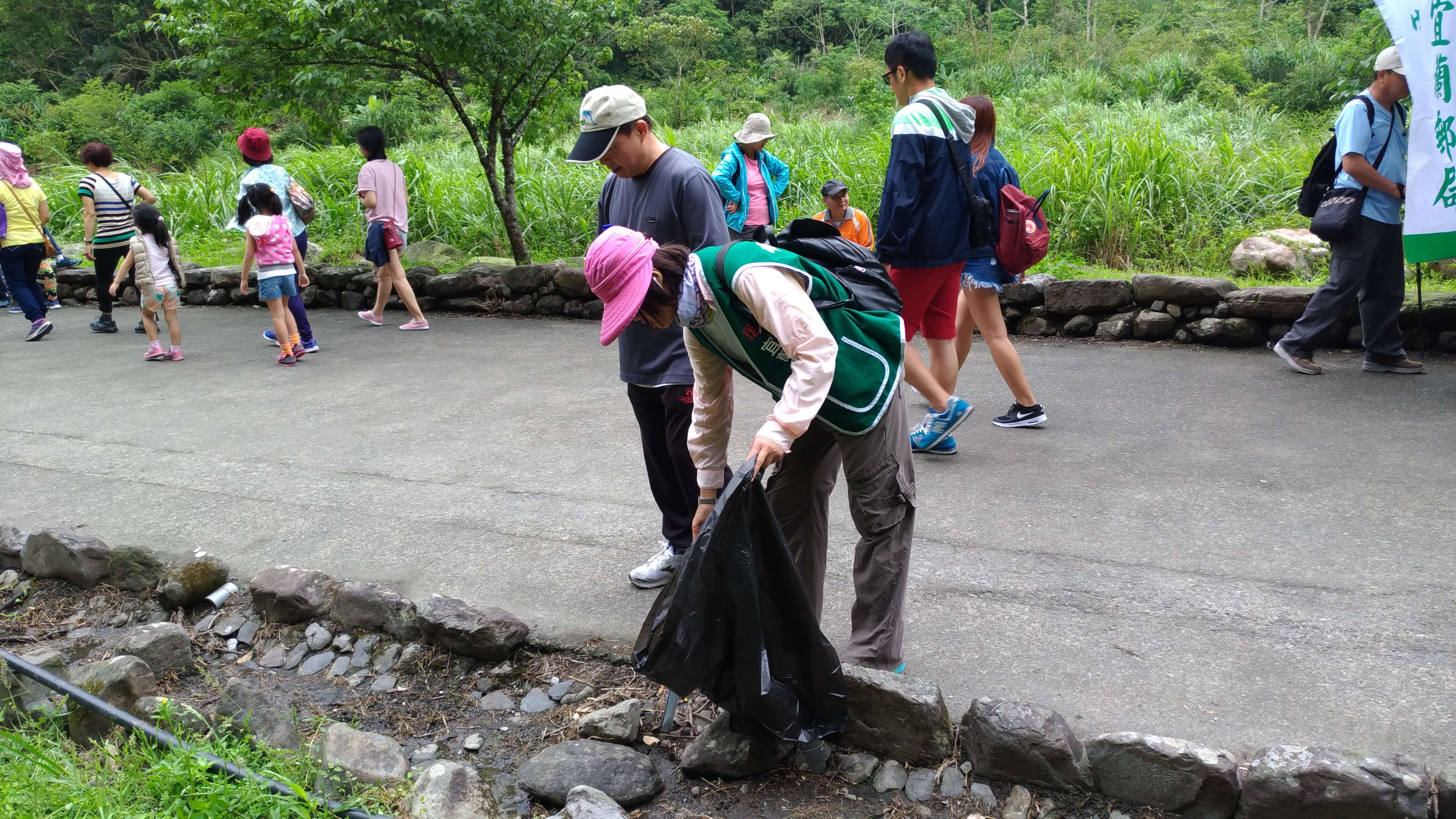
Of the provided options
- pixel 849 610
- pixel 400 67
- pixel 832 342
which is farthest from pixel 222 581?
pixel 400 67

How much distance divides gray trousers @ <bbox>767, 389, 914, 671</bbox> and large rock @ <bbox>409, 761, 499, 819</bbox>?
3.33 ft

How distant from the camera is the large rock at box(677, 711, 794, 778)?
2.72 metres

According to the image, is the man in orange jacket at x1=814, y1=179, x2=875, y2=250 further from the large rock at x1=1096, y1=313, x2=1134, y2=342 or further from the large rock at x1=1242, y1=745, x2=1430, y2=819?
the large rock at x1=1242, y1=745, x2=1430, y2=819

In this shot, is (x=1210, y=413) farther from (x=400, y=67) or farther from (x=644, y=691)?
(x=400, y=67)

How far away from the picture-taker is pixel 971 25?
78.9ft

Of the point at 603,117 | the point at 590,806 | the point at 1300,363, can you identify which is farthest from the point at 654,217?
the point at 1300,363

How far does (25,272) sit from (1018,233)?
9922 mm

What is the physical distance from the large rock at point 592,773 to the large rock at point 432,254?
8941 mm

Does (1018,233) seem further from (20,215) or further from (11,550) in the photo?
(20,215)

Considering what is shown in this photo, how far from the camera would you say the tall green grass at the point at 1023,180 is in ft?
28.8

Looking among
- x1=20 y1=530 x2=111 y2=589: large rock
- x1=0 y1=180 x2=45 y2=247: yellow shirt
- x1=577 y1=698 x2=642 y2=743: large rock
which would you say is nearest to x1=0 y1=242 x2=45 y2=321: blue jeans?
x1=0 y1=180 x2=45 y2=247: yellow shirt

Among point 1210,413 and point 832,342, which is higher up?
point 832,342

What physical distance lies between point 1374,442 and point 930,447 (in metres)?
2.12

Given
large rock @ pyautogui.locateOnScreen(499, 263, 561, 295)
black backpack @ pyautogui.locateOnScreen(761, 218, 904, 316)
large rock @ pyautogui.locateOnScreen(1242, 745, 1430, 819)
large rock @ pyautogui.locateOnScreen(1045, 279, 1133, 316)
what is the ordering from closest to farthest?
large rock @ pyautogui.locateOnScreen(1242, 745, 1430, 819)
black backpack @ pyautogui.locateOnScreen(761, 218, 904, 316)
large rock @ pyautogui.locateOnScreen(1045, 279, 1133, 316)
large rock @ pyautogui.locateOnScreen(499, 263, 561, 295)
